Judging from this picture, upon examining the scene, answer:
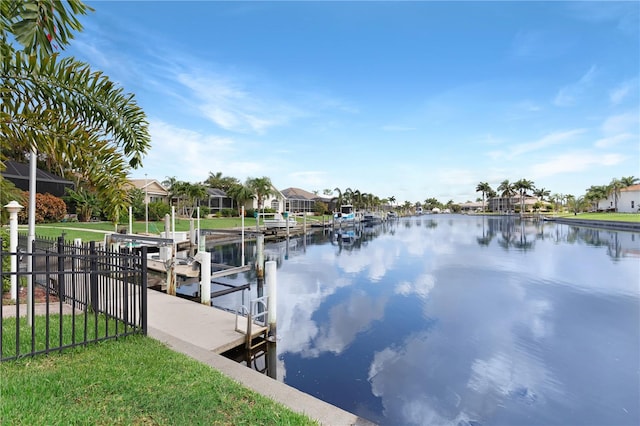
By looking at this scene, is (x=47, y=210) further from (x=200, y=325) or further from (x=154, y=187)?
(x=200, y=325)

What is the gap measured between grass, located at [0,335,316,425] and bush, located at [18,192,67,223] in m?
27.1

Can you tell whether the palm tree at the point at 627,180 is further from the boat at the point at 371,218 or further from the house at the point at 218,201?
the house at the point at 218,201

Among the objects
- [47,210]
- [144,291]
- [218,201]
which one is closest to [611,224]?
[218,201]

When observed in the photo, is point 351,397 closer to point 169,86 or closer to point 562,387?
point 562,387

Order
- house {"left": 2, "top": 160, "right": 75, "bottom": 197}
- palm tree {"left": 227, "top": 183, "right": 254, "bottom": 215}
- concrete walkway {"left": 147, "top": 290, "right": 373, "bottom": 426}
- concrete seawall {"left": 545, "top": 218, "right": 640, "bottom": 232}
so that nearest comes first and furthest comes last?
concrete walkway {"left": 147, "top": 290, "right": 373, "bottom": 426}
house {"left": 2, "top": 160, "right": 75, "bottom": 197}
concrete seawall {"left": 545, "top": 218, "right": 640, "bottom": 232}
palm tree {"left": 227, "top": 183, "right": 254, "bottom": 215}

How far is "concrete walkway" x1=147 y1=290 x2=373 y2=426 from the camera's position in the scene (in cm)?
380

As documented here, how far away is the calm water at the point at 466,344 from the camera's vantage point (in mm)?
5863

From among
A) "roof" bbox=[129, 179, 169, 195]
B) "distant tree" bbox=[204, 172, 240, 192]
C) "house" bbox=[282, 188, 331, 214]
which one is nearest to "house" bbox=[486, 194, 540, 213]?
"house" bbox=[282, 188, 331, 214]

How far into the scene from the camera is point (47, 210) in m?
26.2

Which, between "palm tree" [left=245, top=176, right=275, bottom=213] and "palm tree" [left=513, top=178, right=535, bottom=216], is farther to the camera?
"palm tree" [left=513, top=178, right=535, bottom=216]

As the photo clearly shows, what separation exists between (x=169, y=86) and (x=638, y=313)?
20.4 m

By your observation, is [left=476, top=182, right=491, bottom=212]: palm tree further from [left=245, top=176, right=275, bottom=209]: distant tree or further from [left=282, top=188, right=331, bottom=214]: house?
[left=245, top=176, right=275, bottom=209]: distant tree

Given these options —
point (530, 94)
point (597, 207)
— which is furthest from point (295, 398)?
point (597, 207)

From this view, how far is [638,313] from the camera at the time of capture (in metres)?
11.0
